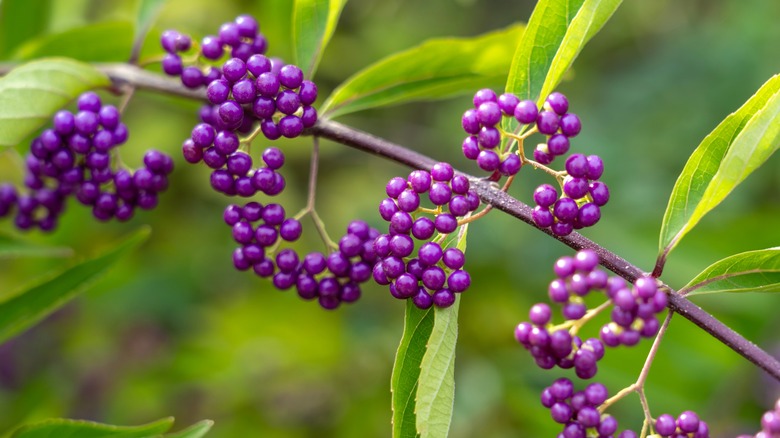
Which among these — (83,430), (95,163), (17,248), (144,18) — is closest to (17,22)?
(144,18)

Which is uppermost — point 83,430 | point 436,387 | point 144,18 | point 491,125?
point 144,18

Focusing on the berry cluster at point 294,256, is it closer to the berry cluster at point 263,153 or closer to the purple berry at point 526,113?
the berry cluster at point 263,153

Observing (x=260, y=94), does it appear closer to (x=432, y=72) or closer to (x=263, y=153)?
(x=263, y=153)

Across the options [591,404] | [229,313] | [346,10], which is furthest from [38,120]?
[346,10]

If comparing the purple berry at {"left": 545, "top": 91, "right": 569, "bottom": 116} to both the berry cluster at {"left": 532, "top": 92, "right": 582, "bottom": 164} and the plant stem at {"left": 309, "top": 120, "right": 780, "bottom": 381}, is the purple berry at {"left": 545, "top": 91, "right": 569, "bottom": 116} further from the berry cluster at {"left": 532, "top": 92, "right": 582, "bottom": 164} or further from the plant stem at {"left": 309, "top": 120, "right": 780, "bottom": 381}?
the plant stem at {"left": 309, "top": 120, "right": 780, "bottom": 381}

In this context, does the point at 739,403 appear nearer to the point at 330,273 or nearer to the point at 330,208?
the point at 330,273

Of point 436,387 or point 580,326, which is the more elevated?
point 580,326
